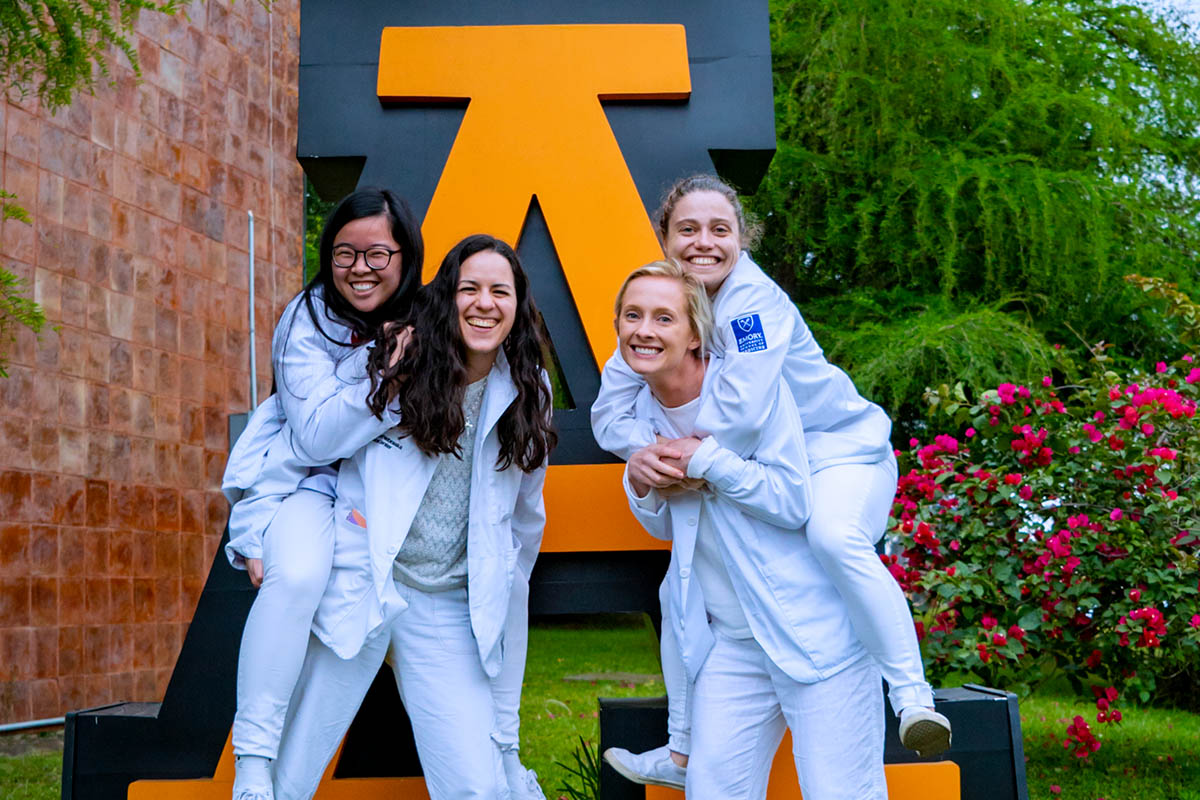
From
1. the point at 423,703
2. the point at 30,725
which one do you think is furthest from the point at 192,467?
the point at 423,703

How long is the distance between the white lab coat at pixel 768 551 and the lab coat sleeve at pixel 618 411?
20 centimetres

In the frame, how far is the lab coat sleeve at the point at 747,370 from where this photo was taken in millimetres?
2695

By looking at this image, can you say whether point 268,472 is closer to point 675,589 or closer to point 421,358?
point 421,358

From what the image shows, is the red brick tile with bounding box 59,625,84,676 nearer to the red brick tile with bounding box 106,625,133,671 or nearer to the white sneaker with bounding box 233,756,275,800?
the red brick tile with bounding box 106,625,133,671

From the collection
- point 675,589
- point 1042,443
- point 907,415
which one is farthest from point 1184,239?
point 675,589

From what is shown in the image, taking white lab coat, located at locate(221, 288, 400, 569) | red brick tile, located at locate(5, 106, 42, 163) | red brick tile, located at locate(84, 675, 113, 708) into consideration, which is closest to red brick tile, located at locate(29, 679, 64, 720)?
red brick tile, located at locate(84, 675, 113, 708)

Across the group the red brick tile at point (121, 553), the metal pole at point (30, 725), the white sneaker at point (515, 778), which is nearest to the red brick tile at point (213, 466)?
the red brick tile at point (121, 553)

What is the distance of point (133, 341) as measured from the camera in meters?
7.71

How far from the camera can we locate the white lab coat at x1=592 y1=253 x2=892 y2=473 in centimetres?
271

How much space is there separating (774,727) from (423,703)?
0.84 m

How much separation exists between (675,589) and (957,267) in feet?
21.6

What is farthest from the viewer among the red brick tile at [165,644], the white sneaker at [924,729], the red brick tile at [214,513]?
the red brick tile at [214,513]

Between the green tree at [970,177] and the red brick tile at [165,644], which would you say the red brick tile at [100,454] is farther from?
the green tree at [970,177]

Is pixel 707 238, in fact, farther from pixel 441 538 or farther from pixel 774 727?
pixel 774 727
